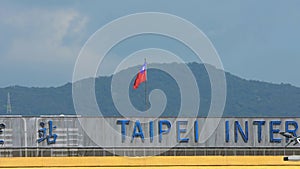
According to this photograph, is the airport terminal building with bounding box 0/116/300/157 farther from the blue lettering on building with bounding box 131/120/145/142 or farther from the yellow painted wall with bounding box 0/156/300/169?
the yellow painted wall with bounding box 0/156/300/169

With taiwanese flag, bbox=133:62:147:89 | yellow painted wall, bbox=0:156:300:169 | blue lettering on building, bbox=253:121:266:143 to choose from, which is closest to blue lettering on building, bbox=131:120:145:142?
yellow painted wall, bbox=0:156:300:169

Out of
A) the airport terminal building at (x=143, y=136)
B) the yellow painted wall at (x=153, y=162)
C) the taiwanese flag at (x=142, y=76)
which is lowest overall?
the yellow painted wall at (x=153, y=162)

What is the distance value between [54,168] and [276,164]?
40.2 feet

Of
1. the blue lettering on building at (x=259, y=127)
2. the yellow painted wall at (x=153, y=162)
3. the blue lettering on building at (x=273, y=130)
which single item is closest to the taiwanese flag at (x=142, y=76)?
the blue lettering on building at (x=259, y=127)

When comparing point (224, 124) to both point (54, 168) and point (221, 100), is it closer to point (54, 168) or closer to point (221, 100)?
point (221, 100)

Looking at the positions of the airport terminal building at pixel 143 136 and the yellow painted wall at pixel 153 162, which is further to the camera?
the airport terminal building at pixel 143 136

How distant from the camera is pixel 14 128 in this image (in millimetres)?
47875

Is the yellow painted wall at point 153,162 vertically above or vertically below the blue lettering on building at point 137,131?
below

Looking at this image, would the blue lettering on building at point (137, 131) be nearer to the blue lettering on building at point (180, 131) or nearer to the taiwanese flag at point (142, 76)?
the blue lettering on building at point (180, 131)

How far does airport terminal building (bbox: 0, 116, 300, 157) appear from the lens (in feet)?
157

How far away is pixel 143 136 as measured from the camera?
1930 inches

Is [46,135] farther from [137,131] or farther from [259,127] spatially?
[259,127]

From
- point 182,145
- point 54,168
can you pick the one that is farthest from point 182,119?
point 54,168

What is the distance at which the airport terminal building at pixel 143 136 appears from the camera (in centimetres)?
4781
